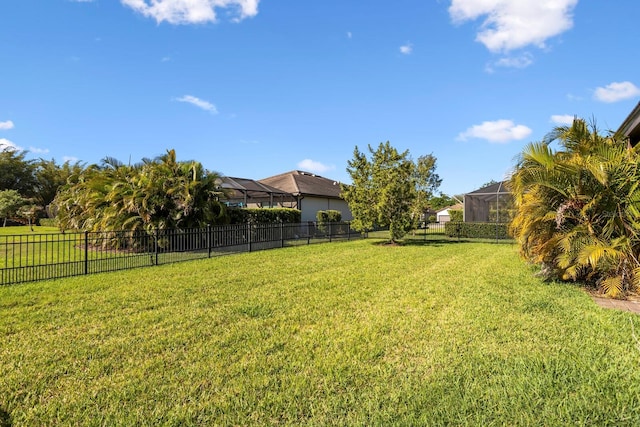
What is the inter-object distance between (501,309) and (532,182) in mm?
3050

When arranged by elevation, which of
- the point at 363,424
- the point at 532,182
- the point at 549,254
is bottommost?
the point at 363,424

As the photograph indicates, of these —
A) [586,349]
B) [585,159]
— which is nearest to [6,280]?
[586,349]

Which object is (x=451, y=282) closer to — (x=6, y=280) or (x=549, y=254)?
(x=549, y=254)

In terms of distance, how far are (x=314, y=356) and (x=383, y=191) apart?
11.8m

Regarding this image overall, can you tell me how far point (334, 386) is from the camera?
3070mm

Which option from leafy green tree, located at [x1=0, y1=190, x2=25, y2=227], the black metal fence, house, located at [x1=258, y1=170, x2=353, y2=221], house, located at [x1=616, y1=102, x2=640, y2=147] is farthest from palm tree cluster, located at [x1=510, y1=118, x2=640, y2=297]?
leafy green tree, located at [x1=0, y1=190, x2=25, y2=227]

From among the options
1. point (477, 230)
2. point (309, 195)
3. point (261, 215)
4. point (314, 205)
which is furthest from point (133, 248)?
point (477, 230)

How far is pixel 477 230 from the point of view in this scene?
1947 centimetres

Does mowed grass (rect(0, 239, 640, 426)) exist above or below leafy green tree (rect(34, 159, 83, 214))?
below

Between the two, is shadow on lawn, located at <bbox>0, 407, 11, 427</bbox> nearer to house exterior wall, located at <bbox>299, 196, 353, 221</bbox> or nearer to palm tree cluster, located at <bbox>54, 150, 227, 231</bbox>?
palm tree cluster, located at <bbox>54, 150, 227, 231</bbox>

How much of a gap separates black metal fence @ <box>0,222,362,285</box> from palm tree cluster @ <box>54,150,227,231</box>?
2.52 ft

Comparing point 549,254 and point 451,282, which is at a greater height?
point 549,254

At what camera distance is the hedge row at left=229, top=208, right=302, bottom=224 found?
15852mm

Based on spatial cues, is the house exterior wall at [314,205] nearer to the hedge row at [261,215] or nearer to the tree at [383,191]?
the hedge row at [261,215]
